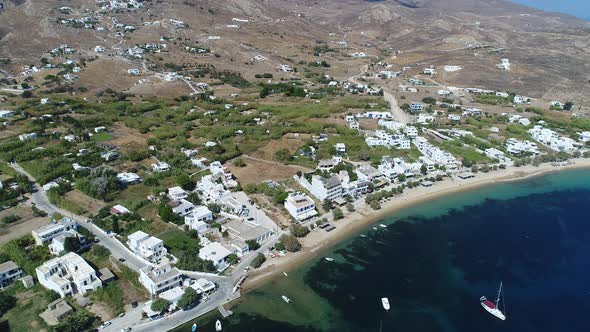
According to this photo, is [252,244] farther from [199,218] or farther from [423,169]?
[423,169]

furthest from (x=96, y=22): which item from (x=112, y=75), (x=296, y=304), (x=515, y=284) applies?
(x=515, y=284)

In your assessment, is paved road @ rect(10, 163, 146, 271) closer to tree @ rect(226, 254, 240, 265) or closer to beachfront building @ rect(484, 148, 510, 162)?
tree @ rect(226, 254, 240, 265)

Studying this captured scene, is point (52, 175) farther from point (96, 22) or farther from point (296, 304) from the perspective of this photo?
point (96, 22)

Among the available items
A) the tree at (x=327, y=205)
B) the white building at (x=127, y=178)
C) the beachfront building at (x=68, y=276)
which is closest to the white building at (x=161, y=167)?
the white building at (x=127, y=178)

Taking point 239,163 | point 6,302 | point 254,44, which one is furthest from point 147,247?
point 254,44

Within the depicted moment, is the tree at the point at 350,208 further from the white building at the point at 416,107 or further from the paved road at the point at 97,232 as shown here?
the white building at the point at 416,107
